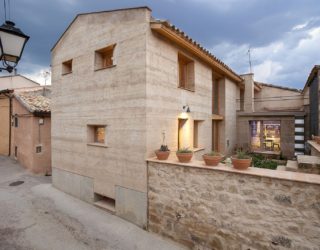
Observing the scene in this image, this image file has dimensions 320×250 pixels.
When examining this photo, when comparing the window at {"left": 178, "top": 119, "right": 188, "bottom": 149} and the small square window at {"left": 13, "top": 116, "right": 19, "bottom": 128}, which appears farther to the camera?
the small square window at {"left": 13, "top": 116, "right": 19, "bottom": 128}

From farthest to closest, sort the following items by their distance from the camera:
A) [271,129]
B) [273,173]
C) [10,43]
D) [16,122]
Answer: [16,122] → [271,129] → [273,173] → [10,43]

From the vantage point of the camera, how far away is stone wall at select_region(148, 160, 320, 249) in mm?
4227

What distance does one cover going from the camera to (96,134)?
28.1 ft

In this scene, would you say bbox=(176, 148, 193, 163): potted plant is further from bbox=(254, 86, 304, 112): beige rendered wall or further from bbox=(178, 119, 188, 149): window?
bbox=(254, 86, 304, 112): beige rendered wall

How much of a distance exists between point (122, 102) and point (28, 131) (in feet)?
29.4

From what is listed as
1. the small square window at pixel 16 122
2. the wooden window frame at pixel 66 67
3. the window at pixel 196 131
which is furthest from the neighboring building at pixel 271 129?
the small square window at pixel 16 122

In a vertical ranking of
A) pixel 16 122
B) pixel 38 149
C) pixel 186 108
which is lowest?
pixel 38 149

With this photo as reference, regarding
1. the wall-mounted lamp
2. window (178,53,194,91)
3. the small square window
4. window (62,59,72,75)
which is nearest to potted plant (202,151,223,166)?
the wall-mounted lamp

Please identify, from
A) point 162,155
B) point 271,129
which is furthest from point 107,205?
point 271,129

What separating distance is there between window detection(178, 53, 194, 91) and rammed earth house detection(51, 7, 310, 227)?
0.05 metres

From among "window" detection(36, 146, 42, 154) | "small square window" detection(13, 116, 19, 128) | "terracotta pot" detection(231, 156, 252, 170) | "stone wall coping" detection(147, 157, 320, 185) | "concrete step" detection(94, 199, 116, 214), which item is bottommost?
"concrete step" detection(94, 199, 116, 214)

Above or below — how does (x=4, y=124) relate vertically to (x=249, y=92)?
below

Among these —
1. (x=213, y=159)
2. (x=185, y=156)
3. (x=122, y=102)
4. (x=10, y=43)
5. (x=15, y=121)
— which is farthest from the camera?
(x=15, y=121)

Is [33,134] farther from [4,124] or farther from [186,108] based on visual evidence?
[186,108]
